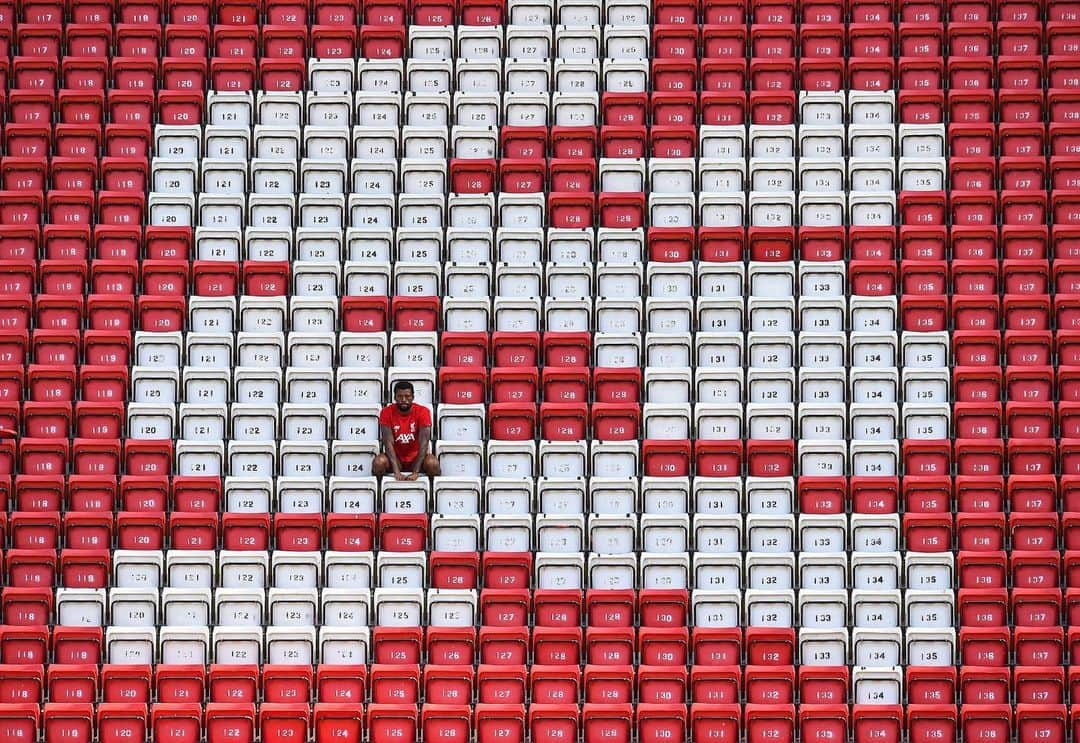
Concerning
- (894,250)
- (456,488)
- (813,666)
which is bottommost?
(813,666)

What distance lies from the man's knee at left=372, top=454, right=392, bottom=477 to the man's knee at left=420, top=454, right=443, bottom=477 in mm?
217

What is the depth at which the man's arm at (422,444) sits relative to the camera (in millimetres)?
12961

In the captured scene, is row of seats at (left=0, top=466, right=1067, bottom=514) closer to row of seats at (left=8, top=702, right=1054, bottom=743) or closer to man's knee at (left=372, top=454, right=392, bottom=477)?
man's knee at (left=372, top=454, right=392, bottom=477)

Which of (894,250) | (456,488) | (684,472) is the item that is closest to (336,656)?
(456,488)

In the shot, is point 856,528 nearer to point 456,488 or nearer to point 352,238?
point 456,488

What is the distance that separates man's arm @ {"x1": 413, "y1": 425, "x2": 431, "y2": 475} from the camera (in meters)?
13.0

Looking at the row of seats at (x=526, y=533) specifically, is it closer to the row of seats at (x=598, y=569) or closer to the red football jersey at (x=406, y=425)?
the row of seats at (x=598, y=569)

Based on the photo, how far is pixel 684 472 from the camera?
13.1 meters

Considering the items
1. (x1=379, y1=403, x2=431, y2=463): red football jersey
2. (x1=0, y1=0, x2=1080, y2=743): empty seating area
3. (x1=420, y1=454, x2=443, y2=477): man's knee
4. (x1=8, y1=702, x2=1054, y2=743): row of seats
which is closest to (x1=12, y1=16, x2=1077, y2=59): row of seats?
(x1=0, y1=0, x2=1080, y2=743): empty seating area

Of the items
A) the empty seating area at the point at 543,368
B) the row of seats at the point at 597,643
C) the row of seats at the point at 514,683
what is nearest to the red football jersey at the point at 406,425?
the empty seating area at the point at 543,368

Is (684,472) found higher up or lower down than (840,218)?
lower down

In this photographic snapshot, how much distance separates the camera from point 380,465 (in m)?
12.9

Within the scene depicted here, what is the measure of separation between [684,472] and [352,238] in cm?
275

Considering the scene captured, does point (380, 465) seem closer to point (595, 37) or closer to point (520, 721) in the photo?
point (520, 721)
